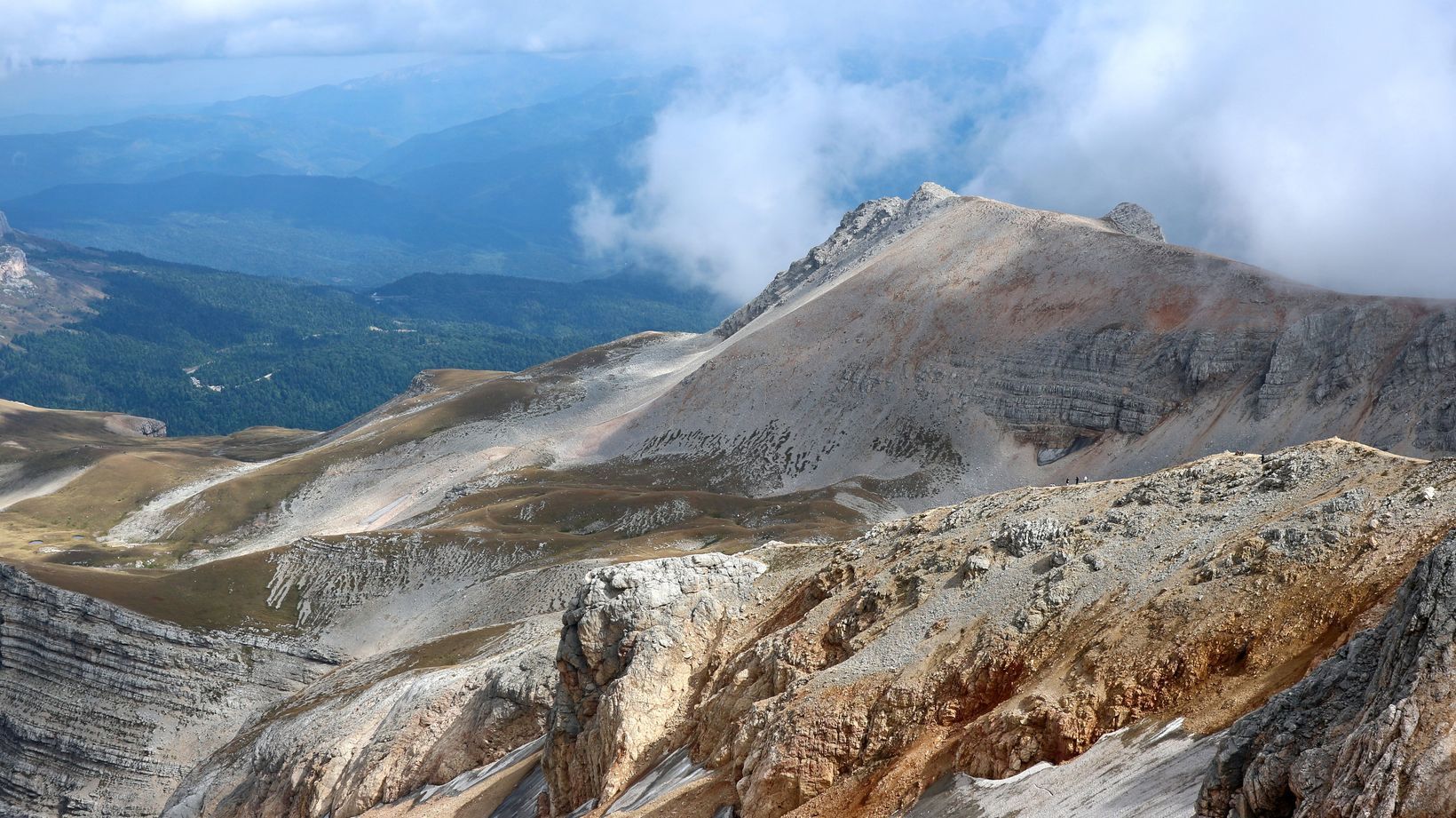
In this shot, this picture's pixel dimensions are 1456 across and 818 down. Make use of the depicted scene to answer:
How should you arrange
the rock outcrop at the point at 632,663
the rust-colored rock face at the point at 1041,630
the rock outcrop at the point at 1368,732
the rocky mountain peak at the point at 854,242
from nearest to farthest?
the rock outcrop at the point at 1368,732
the rust-colored rock face at the point at 1041,630
the rock outcrop at the point at 632,663
the rocky mountain peak at the point at 854,242

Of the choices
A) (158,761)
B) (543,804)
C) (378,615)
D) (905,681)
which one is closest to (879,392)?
(378,615)

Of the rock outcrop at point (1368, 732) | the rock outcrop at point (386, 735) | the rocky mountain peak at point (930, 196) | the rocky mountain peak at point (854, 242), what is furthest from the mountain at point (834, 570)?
the rocky mountain peak at point (854, 242)

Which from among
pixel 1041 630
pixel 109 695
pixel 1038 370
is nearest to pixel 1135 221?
pixel 1038 370

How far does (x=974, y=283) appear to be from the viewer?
401 ft

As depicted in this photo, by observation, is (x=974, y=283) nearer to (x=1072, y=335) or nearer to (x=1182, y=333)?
(x=1072, y=335)

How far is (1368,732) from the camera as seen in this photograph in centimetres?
1523

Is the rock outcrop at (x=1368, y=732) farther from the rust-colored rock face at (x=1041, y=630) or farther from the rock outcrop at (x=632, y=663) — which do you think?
the rock outcrop at (x=632, y=663)

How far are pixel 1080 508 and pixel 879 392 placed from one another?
285 ft

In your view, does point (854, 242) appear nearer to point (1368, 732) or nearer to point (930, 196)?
point (930, 196)

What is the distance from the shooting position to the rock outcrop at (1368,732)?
14.5 metres

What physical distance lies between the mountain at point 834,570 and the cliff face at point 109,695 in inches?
10.1

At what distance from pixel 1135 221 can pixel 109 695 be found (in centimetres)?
10614

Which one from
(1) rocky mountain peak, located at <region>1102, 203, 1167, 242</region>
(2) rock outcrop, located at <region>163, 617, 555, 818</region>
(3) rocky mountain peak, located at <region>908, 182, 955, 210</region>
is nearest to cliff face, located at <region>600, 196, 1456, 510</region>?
(1) rocky mountain peak, located at <region>1102, 203, 1167, 242</region>

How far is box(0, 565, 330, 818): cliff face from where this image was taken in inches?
2916
